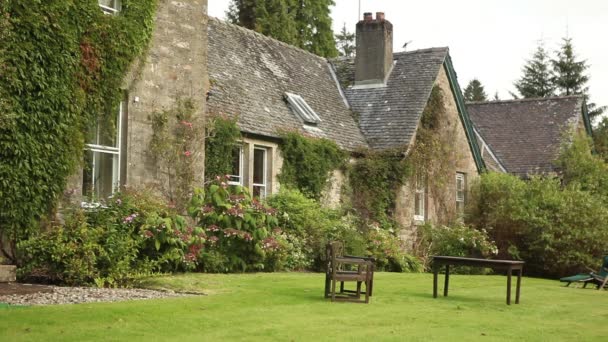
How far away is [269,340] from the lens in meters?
8.16

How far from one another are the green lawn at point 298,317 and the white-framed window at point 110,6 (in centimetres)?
537

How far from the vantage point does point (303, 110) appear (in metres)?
23.1

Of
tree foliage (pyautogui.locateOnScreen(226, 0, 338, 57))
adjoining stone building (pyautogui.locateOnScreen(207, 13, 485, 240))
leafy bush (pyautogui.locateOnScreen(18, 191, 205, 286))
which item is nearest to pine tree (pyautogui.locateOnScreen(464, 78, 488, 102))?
tree foliage (pyautogui.locateOnScreen(226, 0, 338, 57))

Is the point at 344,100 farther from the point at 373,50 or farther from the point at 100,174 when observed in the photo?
the point at 100,174

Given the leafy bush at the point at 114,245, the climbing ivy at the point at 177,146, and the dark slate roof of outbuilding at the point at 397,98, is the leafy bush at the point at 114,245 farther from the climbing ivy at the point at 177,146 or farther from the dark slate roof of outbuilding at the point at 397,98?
the dark slate roof of outbuilding at the point at 397,98

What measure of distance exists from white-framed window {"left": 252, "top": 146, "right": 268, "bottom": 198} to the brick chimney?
24.9 ft

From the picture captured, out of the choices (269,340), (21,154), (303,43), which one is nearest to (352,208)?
(21,154)

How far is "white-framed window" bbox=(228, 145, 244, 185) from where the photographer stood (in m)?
19.8

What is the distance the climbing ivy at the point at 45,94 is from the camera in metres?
13.1

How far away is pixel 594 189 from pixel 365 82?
8546mm

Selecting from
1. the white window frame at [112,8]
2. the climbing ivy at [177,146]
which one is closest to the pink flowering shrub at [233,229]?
the climbing ivy at [177,146]

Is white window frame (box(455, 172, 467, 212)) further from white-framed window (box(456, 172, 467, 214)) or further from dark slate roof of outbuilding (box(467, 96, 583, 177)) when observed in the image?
dark slate roof of outbuilding (box(467, 96, 583, 177))

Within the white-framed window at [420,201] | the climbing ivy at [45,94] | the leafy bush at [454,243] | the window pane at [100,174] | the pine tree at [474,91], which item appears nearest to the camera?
the climbing ivy at [45,94]

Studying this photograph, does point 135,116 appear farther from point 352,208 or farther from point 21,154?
point 352,208
